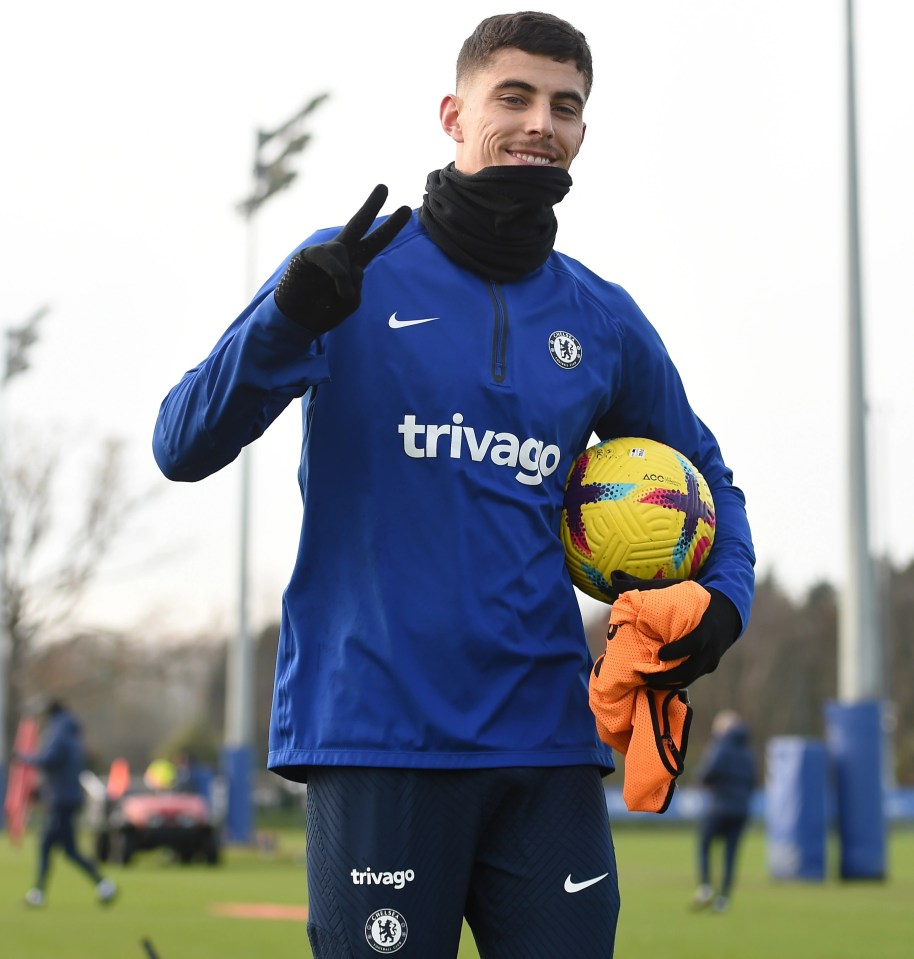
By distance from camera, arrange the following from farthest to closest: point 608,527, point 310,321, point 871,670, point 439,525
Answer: point 871,670 < point 608,527 < point 439,525 < point 310,321

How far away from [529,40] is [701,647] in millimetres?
1135

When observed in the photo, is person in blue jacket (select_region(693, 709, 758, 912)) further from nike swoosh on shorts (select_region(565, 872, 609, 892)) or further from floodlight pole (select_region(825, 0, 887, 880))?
nike swoosh on shorts (select_region(565, 872, 609, 892))

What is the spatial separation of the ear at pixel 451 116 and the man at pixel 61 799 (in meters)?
12.3

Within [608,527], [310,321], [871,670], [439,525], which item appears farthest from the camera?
[871,670]

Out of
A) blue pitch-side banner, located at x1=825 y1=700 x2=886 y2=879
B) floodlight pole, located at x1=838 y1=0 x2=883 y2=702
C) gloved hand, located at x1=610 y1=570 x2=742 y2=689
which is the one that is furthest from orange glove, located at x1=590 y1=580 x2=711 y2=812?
floodlight pole, located at x1=838 y1=0 x2=883 y2=702

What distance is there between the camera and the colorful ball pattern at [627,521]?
298 cm

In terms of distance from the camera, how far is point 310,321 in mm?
2602

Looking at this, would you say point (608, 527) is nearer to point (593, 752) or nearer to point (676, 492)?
point (676, 492)

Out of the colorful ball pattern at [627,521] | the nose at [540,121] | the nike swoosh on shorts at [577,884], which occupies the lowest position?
the nike swoosh on shorts at [577,884]

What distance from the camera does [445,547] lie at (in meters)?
2.77

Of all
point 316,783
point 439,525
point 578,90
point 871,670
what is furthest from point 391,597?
point 871,670

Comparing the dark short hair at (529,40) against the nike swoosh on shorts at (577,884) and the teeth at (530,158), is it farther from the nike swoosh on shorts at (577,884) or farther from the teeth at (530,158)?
the nike swoosh on shorts at (577,884)

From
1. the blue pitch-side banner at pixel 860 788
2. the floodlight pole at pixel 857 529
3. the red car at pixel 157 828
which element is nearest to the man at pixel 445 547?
the blue pitch-side banner at pixel 860 788

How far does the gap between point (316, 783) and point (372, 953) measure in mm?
299
